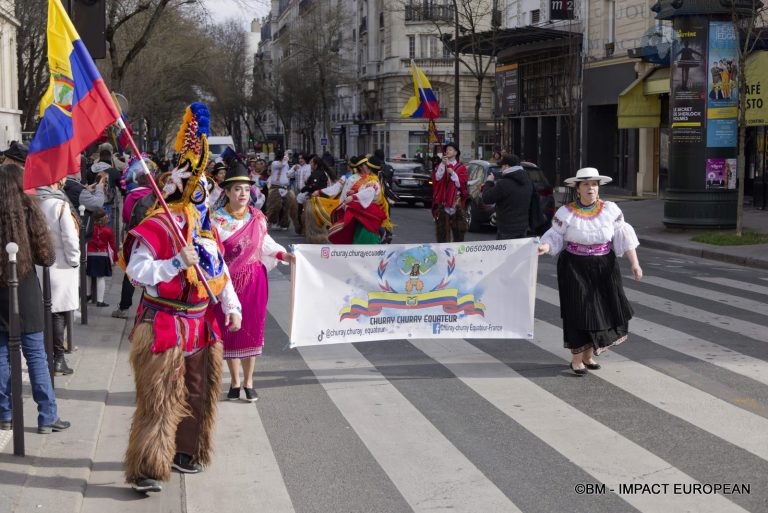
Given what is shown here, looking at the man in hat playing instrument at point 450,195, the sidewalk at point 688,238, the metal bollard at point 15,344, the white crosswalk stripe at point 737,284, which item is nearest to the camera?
the metal bollard at point 15,344

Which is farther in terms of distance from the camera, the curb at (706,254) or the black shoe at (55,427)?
the curb at (706,254)

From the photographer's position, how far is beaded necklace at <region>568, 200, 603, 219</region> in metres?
8.59

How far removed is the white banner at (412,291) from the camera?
339 inches

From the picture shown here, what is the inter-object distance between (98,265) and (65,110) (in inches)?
270

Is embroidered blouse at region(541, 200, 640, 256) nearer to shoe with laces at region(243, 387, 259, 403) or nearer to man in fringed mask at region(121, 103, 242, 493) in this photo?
shoe with laces at region(243, 387, 259, 403)

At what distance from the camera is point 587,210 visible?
862cm

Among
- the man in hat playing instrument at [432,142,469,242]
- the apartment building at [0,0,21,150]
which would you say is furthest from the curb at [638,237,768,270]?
the apartment building at [0,0,21,150]

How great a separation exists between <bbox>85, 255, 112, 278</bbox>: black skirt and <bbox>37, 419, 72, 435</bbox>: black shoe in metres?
5.35

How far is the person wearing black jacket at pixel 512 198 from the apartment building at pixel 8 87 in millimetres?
31526

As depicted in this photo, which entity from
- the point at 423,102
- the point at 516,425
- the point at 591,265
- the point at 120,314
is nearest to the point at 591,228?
the point at 591,265

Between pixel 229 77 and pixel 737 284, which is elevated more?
pixel 229 77

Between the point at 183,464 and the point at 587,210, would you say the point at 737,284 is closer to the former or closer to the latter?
the point at 587,210

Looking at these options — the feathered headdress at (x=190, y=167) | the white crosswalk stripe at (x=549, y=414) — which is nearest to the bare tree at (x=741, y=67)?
the white crosswalk stripe at (x=549, y=414)

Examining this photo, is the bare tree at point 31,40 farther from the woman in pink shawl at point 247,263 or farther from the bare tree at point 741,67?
the woman in pink shawl at point 247,263
